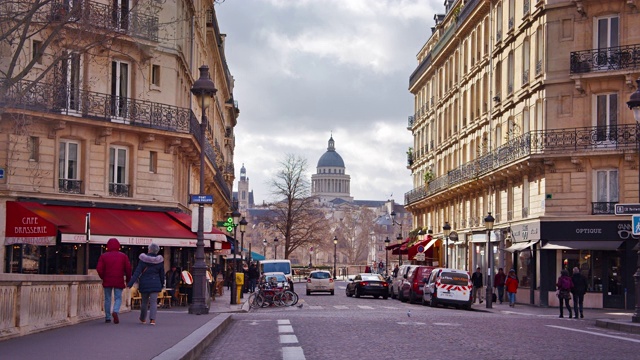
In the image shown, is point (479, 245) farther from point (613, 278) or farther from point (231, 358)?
point (231, 358)

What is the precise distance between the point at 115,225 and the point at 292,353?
20245 mm

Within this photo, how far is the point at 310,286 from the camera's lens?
6222 cm

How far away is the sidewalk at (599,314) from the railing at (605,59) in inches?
391

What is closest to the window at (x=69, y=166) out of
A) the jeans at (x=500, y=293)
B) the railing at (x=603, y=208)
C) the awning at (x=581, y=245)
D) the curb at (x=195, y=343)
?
the curb at (x=195, y=343)

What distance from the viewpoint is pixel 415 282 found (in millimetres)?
47094

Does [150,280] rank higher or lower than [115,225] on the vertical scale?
lower

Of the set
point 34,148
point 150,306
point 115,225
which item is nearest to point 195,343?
point 150,306

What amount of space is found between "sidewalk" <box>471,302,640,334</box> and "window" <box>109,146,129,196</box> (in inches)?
567

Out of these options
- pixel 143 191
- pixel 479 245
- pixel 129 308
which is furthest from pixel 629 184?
pixel 129 308

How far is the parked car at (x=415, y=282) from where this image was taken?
46.5 m

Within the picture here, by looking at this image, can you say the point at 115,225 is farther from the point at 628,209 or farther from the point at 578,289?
the point at 628,209

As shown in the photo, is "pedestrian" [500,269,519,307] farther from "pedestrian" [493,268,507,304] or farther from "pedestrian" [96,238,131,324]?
"pedestrian" [96,238,131,324]

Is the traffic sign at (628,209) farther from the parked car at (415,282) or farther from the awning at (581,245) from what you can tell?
the parked car at (415,282)

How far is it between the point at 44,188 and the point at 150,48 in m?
6.92
